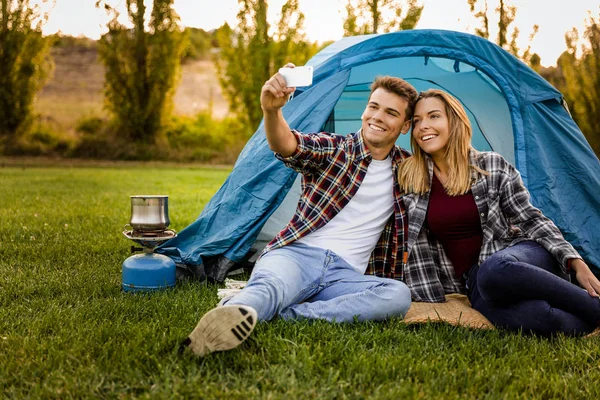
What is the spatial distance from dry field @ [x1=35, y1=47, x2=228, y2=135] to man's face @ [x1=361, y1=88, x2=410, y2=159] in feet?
45.9

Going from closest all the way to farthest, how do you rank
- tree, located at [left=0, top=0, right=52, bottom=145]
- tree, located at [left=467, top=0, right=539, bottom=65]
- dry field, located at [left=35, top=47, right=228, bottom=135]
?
1. tree, located at [left=467, top=0, right=539, bottom=65]
2. tree, located at [left=0, top=0, right=52, bottom=145]
3. dry field, located at [left=35, top=47, right=228, bottom=135]

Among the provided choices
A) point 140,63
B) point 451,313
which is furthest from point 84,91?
point 451,313

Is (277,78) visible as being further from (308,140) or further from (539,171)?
(539,171)

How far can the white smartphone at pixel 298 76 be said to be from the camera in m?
2.32

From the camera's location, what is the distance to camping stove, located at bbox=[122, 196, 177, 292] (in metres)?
2.94

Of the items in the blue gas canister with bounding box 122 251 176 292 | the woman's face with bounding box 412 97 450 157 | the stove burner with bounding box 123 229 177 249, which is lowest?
the blue gas canister with bounding box 122 251 176 292

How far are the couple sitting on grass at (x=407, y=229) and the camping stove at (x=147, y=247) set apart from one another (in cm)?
64

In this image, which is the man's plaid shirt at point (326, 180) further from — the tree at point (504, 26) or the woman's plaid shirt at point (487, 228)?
the tree at point (504, 26)

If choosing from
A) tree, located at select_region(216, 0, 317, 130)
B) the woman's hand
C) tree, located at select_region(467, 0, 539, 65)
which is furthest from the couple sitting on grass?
tree, located at select_region(216, 0, 317, 130)

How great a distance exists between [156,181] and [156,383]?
8.25 metres

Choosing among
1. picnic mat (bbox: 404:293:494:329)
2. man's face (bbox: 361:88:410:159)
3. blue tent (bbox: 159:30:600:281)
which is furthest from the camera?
blue tent (bbox: 159:30:600:281)

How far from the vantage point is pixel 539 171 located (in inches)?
130

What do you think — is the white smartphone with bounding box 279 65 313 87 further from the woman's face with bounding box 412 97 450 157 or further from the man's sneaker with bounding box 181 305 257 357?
the man's sneaker with bounding box 181 305 257 357

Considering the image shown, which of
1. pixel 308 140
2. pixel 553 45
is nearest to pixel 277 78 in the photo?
pixel 308 140
